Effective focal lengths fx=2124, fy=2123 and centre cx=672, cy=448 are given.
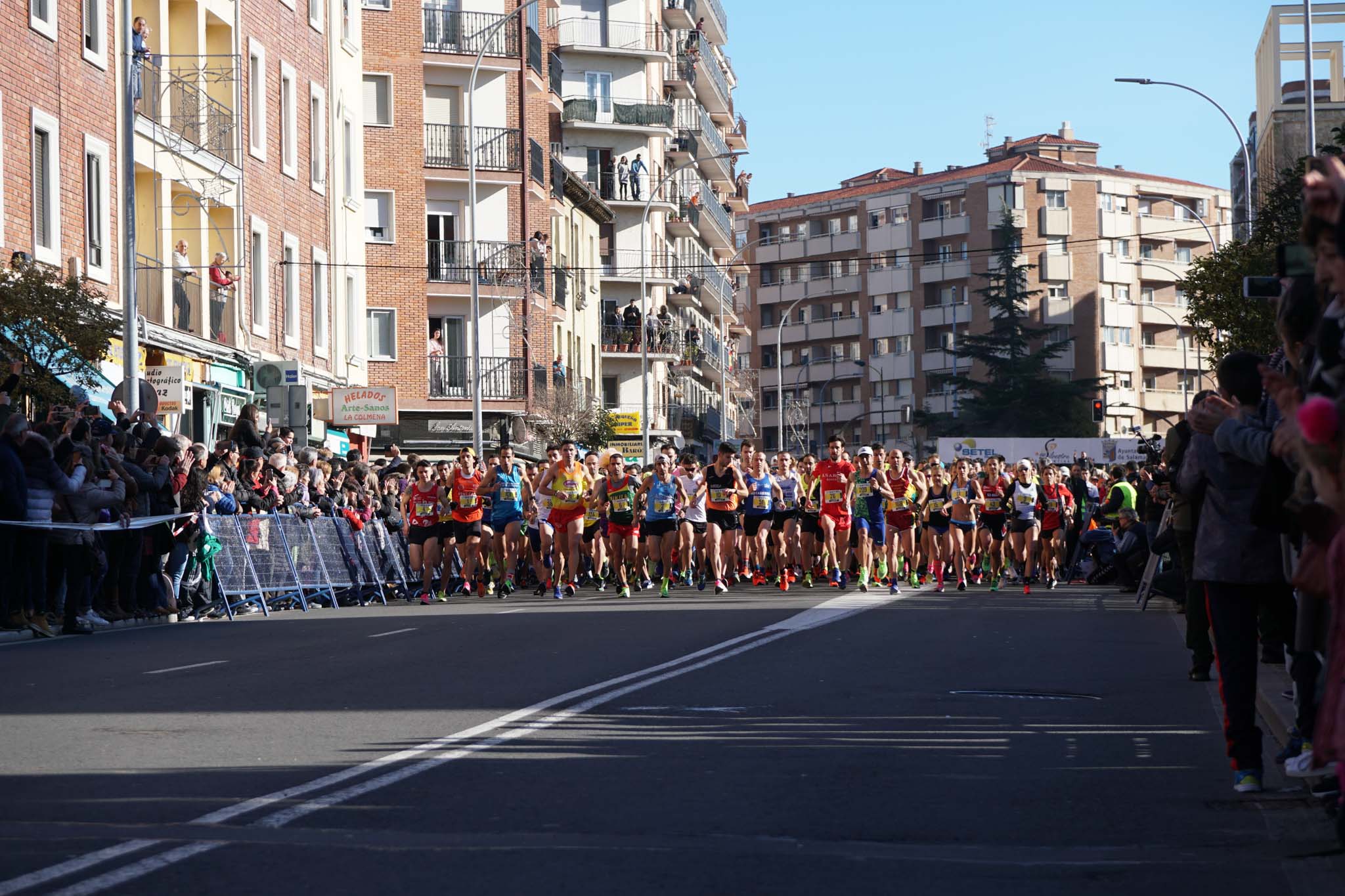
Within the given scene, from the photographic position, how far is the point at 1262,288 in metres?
11.7

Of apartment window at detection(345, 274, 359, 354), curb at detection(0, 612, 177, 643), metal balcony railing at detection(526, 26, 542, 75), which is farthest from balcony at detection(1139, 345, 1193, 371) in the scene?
curb at detection(0, 612, 177, 643)

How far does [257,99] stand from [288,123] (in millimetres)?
2443

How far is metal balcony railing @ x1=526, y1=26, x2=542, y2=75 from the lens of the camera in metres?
64.9

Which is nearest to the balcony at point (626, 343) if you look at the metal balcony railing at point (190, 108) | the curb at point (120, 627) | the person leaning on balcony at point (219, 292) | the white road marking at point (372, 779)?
the metal balcony railing at point (190, 108)

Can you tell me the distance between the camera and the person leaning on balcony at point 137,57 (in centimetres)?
2856

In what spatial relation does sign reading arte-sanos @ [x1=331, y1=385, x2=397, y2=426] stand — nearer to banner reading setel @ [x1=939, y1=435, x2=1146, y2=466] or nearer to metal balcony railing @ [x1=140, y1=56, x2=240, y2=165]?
metal balcony railing @ [x1=140, y1=56, x2=240, y2=165]

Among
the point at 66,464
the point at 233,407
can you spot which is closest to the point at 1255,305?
the point at 233,407

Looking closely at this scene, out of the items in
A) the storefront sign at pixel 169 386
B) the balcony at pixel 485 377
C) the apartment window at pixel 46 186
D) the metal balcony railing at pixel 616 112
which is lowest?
the storefront sign at pixel 169 386

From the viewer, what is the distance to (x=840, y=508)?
96.5 ft

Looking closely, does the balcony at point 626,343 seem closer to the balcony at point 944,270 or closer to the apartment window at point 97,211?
the balcony at point 944,270

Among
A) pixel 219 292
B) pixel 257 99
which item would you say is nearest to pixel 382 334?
pixel 257 99

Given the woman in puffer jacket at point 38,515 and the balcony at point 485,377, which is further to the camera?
the balcony at point 485,377

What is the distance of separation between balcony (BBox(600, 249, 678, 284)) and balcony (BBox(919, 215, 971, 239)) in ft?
128

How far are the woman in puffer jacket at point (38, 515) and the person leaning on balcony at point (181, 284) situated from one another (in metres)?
15.4
